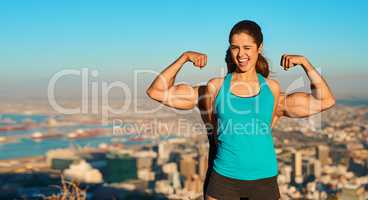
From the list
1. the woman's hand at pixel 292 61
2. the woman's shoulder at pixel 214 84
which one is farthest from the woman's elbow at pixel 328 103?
the woman's shoulder at pixel 214 84

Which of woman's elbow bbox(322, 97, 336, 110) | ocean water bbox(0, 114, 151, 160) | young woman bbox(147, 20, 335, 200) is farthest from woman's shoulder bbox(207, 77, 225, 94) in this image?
ocean water bbox(0, 114, 151, 160)

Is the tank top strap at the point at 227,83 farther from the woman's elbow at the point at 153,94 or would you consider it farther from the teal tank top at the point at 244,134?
the woman's elbow at the point at 153,94

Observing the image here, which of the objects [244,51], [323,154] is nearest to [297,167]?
[323,154]

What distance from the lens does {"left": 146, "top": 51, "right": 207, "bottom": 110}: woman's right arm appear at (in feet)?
5.99

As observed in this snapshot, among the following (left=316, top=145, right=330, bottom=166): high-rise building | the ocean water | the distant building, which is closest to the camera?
the distant building

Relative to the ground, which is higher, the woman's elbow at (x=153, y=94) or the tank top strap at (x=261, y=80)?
the tank top strap at (x=261, y=80)

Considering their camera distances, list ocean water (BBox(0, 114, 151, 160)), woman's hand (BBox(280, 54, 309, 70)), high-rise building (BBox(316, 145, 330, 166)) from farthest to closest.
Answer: high-rise building (BBox(316, 145, 330, 166))
ocean water (BBox(0, 114, 151, 160))
woman's hand (BBox(280, 54, 309, 70))

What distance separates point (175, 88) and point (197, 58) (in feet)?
0.52

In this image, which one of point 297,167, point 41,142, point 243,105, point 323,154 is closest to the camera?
point 243,105

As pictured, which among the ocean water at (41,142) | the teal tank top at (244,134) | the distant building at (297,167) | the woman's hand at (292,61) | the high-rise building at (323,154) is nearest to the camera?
the teal tank top at (244,134)

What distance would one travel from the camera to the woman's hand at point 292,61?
1.84 m

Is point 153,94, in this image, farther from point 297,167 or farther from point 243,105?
point 297,167

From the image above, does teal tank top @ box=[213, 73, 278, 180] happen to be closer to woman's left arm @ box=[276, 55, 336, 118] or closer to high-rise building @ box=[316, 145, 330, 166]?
woman's left arm @ box=[276, 55, 336, 118]

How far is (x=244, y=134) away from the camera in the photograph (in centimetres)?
175
